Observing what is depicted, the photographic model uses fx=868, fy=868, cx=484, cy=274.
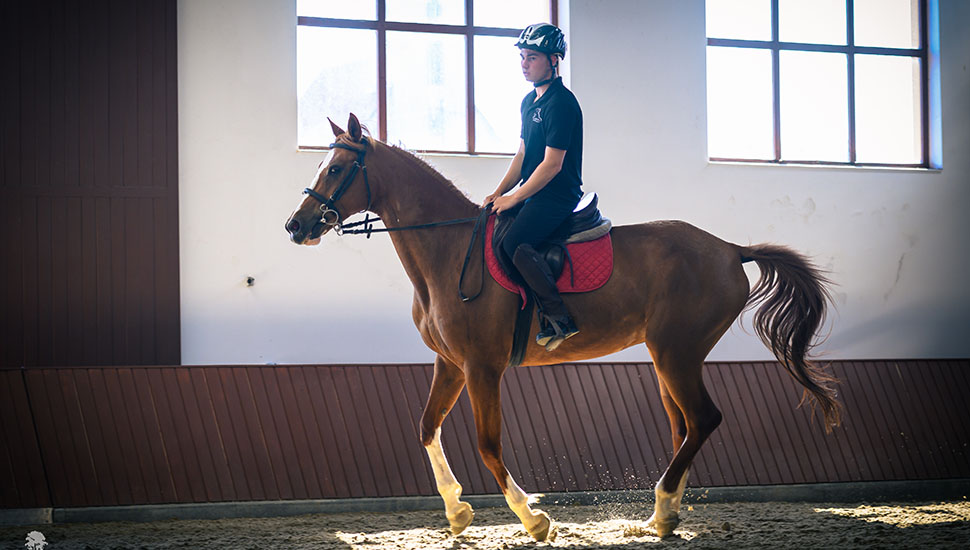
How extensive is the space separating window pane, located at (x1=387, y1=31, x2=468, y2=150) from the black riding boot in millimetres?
3725

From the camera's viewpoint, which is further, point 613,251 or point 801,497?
point 801,497

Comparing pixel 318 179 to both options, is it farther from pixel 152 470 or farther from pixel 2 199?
pixel 2 199

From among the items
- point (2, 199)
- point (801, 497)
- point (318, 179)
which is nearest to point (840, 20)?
point (801, 497)

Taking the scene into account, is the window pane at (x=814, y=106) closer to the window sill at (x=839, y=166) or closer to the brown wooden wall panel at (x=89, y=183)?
the window sill at (x=839, y=166)

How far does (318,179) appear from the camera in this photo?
4.22 m

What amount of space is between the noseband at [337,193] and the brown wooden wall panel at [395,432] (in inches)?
→ 77.2

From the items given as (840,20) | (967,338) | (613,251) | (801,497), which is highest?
(840,20)

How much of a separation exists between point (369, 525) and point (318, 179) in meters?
2.18

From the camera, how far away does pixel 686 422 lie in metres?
4.45

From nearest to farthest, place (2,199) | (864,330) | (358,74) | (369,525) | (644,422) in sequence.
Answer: (369,525) < (644,422) < (2,199) < (358,74) < (864,330)

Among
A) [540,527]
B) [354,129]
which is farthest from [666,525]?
[354,129]

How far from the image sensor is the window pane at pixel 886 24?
8.59 m

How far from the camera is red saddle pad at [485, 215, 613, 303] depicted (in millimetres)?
4285

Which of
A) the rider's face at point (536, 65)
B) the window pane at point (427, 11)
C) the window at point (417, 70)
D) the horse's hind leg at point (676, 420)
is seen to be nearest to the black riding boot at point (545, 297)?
the horse's hind leg at point (676, 420)
